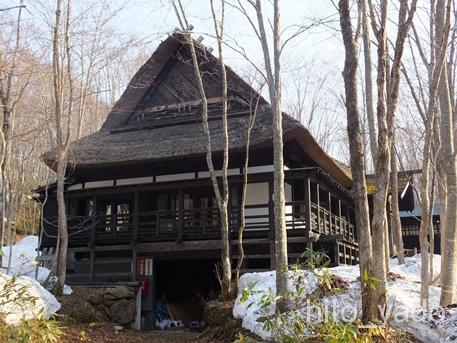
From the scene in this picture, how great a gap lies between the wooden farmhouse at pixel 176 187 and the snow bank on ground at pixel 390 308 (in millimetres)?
2935

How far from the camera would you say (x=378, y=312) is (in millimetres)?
5828

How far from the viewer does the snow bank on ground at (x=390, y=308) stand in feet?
23.2

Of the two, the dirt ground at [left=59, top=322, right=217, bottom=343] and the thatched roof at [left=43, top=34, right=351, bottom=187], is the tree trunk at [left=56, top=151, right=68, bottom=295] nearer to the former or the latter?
the dirt ground at [left=59, top=322, right=217, bottom=343]

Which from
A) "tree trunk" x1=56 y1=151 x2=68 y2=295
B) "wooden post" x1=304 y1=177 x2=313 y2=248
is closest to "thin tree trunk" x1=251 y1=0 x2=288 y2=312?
"wooden post" x1=304 y1=177 x2=313 y2=248

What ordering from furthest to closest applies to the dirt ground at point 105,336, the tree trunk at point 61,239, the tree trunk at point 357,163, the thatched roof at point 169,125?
the thatched roof at point 169,125 → the tree trunk at point 61,239 → the dirt ground at point 105,336 → the tree trunk at point 357,163

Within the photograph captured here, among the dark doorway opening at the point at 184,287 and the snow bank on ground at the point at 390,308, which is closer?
the snow bank on ground at the point at 390,308

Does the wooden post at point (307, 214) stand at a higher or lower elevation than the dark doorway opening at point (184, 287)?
higher

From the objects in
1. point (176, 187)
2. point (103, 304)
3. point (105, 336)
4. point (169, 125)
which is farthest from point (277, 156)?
point (169, 125)

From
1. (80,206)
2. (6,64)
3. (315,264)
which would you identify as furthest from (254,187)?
(315,264)

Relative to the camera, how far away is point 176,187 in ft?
46.9

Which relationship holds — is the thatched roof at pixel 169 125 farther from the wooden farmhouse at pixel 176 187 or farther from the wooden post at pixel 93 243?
the wooden post at pixel 93 243

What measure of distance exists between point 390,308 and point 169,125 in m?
10.5

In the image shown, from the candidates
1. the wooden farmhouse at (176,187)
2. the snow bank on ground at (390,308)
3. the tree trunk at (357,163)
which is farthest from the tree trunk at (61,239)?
the tree trunk at (357,163)

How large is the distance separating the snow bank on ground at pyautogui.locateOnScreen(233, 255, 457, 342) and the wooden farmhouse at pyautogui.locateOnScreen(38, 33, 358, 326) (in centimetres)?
294
